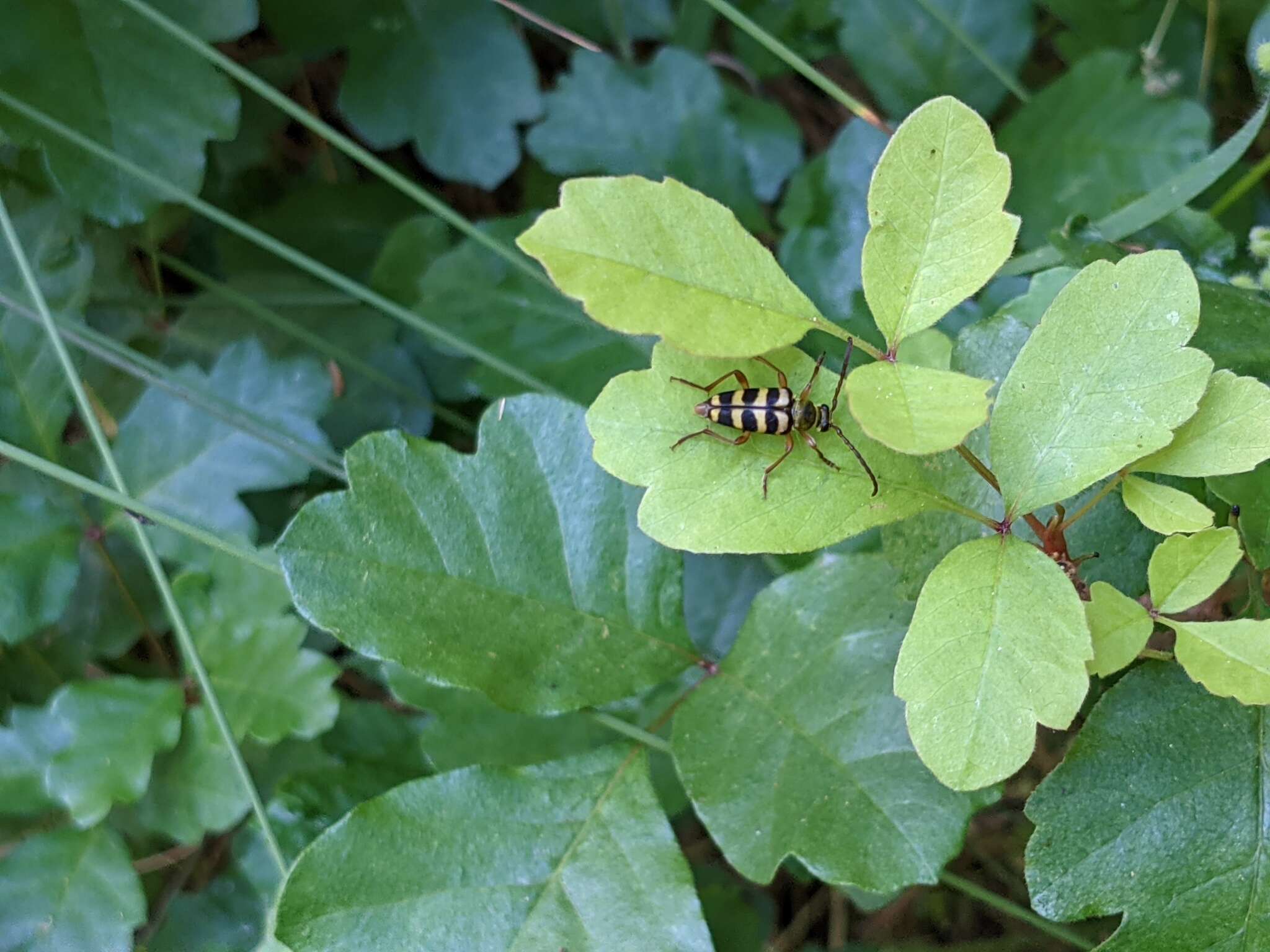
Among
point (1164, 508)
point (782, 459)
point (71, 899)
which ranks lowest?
point (71, 899)

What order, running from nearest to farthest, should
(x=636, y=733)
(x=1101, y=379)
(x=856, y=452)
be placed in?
1. (x=1101, y=379)
2. (x=856, y=452)
3. (x=636, y=733)

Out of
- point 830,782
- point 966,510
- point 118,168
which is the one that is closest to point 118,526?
point 118,168

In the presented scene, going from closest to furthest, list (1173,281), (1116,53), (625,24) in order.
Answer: (1173,281)
(1116,53)
(625,24)

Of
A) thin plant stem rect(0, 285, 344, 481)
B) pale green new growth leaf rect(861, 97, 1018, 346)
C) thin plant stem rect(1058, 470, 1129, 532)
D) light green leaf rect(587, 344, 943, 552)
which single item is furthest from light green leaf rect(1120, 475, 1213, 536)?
thin plant stem rect(0, 285, 344, 481)

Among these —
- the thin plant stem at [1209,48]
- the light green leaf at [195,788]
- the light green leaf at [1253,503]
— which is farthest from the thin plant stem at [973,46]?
the light green leaf at [195,788]

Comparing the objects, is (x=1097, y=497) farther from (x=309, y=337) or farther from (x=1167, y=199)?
(x=309, y=337)

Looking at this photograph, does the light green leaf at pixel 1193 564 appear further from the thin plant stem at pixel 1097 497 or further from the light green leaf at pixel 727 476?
the light green leaf at pixel 727 476

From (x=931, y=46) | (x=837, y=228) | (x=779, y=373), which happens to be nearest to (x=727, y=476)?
(x=779, y=373)

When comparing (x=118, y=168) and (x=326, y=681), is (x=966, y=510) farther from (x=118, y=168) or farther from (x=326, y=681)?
(x=118, y=168)
